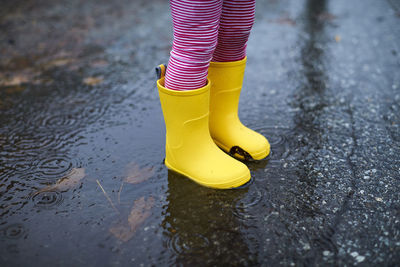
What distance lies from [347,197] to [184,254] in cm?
59

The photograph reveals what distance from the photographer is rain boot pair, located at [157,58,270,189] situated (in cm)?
120

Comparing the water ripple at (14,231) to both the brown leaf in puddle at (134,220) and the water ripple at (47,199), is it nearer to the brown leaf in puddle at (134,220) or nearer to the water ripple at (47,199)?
the water ripple at (47,199)

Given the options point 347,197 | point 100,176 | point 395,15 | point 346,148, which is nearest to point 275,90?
point 346,148

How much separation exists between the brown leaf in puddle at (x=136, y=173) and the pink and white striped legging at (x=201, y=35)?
0.37 metres

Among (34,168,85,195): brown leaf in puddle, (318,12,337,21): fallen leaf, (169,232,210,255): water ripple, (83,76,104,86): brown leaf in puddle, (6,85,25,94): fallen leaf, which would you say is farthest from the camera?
(318,12,337,21): fallen leaf

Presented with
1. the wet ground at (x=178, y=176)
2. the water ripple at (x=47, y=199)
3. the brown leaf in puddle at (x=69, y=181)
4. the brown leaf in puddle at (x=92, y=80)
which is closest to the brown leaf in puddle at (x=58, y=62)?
the wet ground at (x=178, y=176)

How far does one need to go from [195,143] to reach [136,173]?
0.90 feet

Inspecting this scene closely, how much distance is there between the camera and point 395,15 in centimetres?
326

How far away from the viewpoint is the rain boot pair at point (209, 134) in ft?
3.94

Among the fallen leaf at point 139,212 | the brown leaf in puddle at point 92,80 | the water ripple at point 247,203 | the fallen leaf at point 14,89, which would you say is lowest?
the fallen leaf at point 14,89

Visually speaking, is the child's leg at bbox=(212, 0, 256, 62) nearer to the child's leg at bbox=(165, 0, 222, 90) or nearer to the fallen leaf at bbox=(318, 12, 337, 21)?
the child's leg at bbox=(165, 0, 222, 90)

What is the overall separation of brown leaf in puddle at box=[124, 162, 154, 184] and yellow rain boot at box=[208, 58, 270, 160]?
31cm

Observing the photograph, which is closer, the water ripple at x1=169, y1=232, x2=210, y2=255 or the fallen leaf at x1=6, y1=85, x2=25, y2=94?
the water ripple at x1=169, y1=232, x2=210, y2=255

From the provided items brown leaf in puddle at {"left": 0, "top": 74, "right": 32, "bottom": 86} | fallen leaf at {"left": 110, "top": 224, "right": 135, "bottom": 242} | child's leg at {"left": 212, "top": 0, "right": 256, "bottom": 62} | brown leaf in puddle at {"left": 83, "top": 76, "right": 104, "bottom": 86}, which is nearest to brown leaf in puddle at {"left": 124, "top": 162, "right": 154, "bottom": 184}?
fallen leaf at {"left": 110, "top": 224, "right": 135, "bottom": 242}
